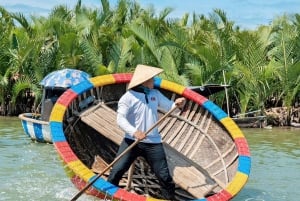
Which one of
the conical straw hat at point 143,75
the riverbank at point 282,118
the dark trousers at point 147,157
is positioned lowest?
the riverbank at point 282,118

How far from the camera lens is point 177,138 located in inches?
332

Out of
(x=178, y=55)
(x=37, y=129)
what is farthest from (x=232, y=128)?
(x=178, y=55)

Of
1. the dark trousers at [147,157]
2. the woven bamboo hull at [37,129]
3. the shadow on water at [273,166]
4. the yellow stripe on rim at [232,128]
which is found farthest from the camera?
the woven bamboo hull at [37,129]

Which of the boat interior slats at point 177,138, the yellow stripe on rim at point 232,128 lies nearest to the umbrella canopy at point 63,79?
the boat interior slats at point 177,138

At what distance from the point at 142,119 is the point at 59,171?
11.4ft

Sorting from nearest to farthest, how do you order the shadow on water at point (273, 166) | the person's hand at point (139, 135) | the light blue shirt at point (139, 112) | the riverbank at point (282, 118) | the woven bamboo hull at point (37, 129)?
the person's hand at point (139, 135) → the light blue shirt at point (139, 112) → the shadow on water at point (273, 166) → the woven bamboo hull at point (37, 129) → the riverbank at point (282, 118)

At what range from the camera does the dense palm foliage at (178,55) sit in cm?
1558

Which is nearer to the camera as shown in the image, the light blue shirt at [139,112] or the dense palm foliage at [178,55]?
the light blue shirt at [139,112]

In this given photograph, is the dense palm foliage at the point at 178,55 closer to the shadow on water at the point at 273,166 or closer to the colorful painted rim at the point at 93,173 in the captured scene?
the shadow on water at the point at 273,166

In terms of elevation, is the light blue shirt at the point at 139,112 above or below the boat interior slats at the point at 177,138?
above

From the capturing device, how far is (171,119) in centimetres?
873

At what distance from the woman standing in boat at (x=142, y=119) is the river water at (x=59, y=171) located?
729mm

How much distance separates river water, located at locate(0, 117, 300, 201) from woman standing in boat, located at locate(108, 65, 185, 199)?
729 mm

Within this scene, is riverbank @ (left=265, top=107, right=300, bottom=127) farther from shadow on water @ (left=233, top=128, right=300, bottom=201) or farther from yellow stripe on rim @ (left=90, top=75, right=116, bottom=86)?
yellow stripe on rim @ (left=90, top=75, right=116, bottom=86)
